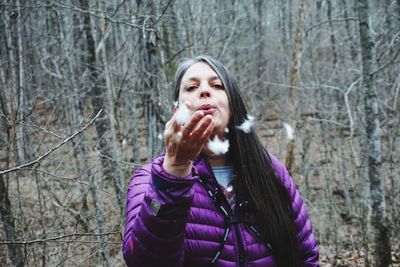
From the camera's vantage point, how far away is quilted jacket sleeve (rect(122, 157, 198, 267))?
1.40m

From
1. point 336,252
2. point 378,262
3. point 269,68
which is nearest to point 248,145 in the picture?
point 378,262

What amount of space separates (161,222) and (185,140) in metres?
0.33

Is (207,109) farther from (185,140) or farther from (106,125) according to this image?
(106,125)

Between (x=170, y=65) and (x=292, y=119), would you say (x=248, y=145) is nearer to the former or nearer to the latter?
(x=170, y=65)

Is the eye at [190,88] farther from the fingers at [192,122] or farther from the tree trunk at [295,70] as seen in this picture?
the tree trunk at [295,70]

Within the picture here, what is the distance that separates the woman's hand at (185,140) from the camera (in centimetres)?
132

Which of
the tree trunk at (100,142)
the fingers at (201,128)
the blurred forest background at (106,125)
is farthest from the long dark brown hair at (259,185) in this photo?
the tree trunk at (100,142)

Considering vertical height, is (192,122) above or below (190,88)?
below

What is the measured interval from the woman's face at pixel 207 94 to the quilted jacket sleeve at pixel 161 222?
453mm

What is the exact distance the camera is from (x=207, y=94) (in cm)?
186

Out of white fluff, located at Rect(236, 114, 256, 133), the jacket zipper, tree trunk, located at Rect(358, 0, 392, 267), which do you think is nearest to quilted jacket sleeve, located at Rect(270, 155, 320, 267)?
white fluff, located at Rect(236, 114, 256, 133)

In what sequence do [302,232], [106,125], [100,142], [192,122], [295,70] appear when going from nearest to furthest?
1. [192,122]
2. [302,232]
3. [100,142]
4. [106,125]
5. [295,70]

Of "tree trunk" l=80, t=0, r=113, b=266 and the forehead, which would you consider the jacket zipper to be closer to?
the forehead

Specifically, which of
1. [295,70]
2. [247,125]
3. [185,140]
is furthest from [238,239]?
[295,70]
